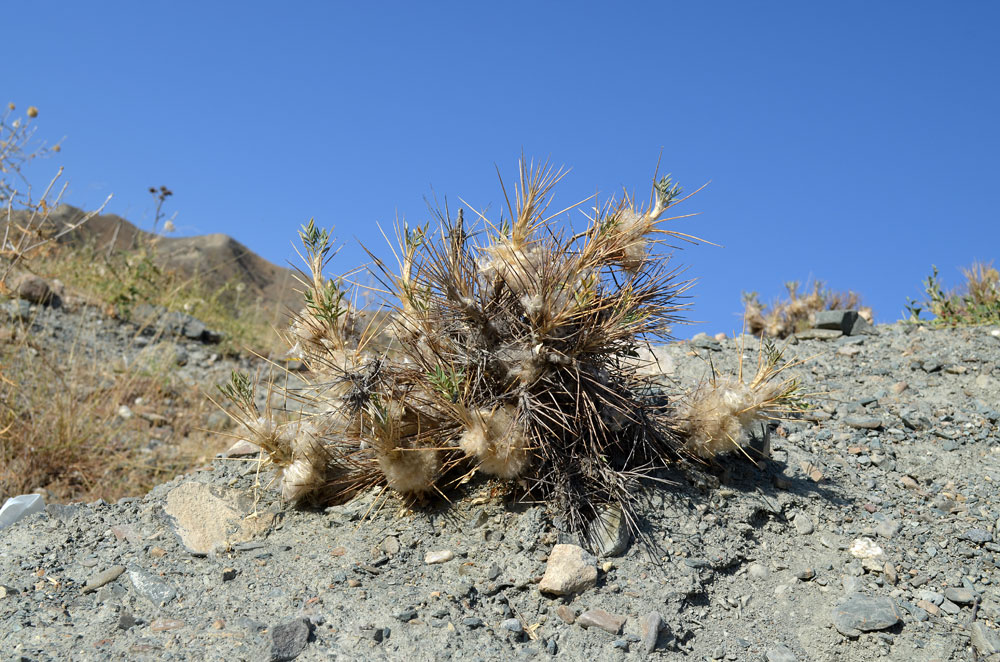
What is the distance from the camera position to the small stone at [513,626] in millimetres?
2629

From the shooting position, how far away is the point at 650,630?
262cm

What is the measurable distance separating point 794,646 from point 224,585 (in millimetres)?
2196

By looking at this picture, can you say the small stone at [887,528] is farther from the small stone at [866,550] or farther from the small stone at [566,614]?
the small stone at [566,614]

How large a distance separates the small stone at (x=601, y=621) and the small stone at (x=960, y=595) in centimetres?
143

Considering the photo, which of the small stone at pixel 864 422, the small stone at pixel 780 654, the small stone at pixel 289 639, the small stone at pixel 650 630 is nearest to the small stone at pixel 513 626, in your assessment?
the small stone at pixel 650 630

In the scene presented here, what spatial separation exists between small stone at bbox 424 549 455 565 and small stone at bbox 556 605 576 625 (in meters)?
0.48

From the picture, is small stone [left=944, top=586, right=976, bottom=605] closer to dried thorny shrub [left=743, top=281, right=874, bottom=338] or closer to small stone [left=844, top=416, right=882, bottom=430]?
small stone [left=844, top=416, right=882, bottom=430]

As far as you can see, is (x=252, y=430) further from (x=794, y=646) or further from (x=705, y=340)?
(x=705, y=340)

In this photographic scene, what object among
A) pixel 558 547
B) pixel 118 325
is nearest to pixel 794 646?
pixel 558 547

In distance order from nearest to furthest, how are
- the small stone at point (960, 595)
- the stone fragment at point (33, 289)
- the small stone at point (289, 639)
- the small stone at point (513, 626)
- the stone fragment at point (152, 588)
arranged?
1. the small stone at point (289, 639)
2. the small stone at point (513, 626)
3. the stone fragment at point (152, 588)
4. the small stone at point (960, 595)
5. the stone fragment at point (33, 289)

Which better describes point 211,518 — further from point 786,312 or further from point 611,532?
point 786,312

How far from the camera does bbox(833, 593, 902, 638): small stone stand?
2.80 metres

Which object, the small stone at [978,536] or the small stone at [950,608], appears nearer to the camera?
the small stone at [950,608]

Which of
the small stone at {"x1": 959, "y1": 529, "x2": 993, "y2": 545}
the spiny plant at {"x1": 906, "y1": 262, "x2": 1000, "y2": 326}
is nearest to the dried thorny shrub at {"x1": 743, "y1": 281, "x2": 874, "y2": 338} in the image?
the spiny plant at {"x1": 906, "y1": 262, "x2": 1000, "y2": 326}
